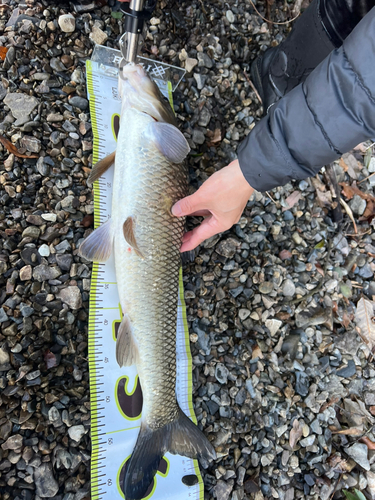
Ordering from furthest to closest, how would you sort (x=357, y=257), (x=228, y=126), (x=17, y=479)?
1. (x=357, y=257)
2. (x=228, y=126)
3. (x=17, y=479)

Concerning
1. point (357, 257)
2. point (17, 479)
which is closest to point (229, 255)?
point (357, 257)

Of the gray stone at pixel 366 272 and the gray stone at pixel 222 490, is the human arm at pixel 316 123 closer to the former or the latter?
the gray stone at pixel 366 272

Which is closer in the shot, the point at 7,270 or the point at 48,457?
the point at 48,457

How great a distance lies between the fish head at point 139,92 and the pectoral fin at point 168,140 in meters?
0.12

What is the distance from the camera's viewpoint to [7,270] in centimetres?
213

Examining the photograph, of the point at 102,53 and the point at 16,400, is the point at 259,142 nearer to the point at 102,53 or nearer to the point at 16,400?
the point at 102,53

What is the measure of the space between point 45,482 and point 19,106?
2.52 m

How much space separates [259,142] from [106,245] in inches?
47.4

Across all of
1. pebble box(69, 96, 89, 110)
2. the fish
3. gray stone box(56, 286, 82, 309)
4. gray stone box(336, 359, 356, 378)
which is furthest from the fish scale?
gray stone box(336, 359, 356, 378)

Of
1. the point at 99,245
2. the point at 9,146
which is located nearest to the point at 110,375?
the point at 99,245

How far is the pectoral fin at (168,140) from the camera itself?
2.09m

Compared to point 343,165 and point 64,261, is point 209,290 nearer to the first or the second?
point 64,261

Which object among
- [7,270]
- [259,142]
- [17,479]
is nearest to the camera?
[259,142]

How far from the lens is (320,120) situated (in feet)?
4.98
